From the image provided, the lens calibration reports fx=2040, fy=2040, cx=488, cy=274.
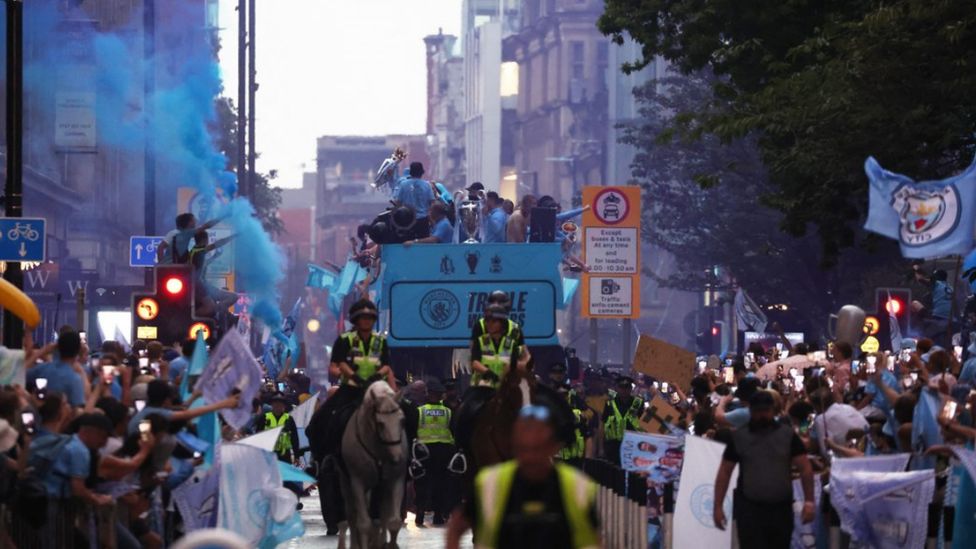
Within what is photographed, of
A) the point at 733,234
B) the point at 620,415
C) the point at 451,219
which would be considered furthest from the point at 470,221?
the point at 733,234

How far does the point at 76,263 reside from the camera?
60344 millimetres

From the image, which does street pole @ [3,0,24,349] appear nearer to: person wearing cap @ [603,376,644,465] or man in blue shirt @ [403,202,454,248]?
person wearing cap @ [603,376,644,465]

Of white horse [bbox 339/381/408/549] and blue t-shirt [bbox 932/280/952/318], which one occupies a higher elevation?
blue t-shirt [bbox 932/280/952/318]

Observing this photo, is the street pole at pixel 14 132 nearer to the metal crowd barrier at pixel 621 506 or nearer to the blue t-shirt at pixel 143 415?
the blue t-shirt at pixel 143 415

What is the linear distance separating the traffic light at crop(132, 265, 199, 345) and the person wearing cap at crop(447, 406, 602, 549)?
14601mm

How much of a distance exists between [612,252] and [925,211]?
13.9 meters

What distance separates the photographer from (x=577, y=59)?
397ft

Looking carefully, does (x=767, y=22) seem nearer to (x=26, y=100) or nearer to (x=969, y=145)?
(x=969, y=145)

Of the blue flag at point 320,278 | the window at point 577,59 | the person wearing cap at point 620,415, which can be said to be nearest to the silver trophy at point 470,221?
the person wearing cap at point 620,415

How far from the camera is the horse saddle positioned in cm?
1798

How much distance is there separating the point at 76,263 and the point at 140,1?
1613 cm

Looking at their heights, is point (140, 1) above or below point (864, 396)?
above

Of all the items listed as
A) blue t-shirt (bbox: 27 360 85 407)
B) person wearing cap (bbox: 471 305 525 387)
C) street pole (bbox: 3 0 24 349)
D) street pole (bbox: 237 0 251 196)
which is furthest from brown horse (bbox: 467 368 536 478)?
street pole (bbox: 237 0 251 196)

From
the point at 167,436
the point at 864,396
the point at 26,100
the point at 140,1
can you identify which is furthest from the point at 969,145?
the point at 140,1
